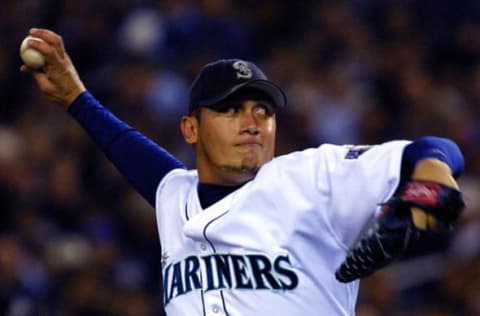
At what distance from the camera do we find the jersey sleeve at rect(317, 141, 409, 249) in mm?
3586

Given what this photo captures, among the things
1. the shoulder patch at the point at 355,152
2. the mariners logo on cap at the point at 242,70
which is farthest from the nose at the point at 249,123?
the shoulder patch at the point at 355,152

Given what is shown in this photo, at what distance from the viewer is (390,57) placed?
30.6 feet

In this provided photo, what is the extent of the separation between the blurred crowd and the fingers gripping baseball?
92.4 inches

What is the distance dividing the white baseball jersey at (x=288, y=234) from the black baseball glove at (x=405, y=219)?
25 cm

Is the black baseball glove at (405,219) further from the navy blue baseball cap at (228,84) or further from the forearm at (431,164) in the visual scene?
the navy blue baseball cap at (228,84)

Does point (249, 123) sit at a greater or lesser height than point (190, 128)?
greater

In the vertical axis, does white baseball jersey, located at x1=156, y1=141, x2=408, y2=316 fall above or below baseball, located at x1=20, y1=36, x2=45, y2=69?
below

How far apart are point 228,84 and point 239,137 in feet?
0.56

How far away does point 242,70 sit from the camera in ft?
13.5

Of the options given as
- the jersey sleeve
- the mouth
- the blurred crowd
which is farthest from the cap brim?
the blurred crowd

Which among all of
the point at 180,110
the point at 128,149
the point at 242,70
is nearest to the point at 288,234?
the point at 242,70

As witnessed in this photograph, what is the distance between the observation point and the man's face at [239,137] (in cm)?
407

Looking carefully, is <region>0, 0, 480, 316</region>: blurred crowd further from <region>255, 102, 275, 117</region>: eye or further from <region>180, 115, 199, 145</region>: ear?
<region>255, 102, 275, 117</region>: eye

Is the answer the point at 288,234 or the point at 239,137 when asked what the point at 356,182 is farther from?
the point at 239,137
